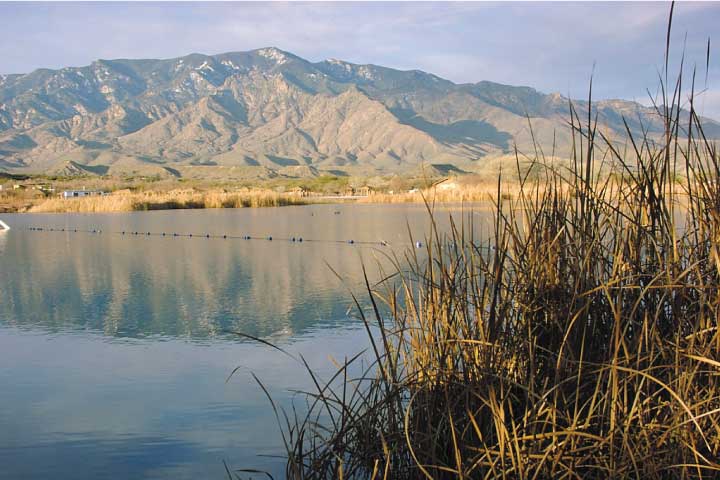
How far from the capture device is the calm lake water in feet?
11.5

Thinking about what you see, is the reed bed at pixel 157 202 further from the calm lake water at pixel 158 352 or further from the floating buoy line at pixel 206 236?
the calm lake water at pixel 158 352

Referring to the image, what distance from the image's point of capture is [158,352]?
5.32 metres

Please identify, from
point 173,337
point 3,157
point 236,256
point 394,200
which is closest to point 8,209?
point 394,200

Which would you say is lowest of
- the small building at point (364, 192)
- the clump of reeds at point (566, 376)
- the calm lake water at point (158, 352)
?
the small building at point (364, 192)

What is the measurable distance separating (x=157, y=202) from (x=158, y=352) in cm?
2363

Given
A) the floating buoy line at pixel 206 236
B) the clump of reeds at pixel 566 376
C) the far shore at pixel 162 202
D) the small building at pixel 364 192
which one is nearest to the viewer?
the clump of reeds at pixel 566 376

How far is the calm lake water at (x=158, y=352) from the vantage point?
3.51 meters

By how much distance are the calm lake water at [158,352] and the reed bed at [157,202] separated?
15154 mm

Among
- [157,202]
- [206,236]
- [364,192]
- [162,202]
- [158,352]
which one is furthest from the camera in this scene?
[364,192]

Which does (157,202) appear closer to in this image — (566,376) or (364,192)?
(364,192)

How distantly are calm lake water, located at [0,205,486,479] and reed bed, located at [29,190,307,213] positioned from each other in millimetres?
15154

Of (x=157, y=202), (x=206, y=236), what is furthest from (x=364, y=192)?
(x=206, y=236)

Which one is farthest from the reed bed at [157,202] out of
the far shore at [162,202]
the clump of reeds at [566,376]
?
the clump of reeds at [566,376]

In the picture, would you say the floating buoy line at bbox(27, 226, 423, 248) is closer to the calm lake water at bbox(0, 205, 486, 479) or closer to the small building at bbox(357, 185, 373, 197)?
the calm lake water at bbox(0, 205, 486, 479)
